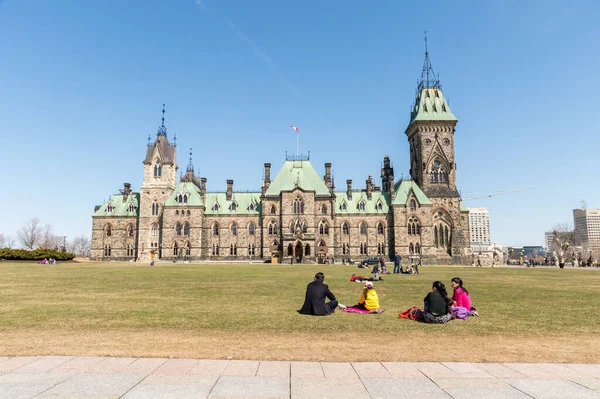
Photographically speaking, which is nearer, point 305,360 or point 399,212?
point 305,360

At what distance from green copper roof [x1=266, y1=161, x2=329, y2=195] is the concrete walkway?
2540 inches

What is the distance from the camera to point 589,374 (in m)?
7.33

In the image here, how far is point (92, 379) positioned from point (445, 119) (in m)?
77.2

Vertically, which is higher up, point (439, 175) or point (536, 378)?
point (439, 175)

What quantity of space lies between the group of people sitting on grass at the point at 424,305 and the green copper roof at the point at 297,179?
5798 cm

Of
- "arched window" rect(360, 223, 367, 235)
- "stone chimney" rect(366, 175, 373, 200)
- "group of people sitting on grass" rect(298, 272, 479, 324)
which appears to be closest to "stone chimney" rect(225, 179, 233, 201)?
"arched window" rect(360, 223, 367, 235)

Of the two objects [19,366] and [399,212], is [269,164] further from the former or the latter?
[19,366]

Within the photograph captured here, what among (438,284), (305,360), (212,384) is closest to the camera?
(212,384)

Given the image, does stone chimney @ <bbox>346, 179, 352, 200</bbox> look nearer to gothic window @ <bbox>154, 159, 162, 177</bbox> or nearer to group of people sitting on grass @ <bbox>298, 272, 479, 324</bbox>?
gothic window @ <bbox>154, 159, 162, 177</bbox>

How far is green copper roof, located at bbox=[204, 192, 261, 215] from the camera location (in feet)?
248

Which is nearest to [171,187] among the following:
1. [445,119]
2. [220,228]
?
[220,228]

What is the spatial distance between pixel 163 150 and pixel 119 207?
546 inches

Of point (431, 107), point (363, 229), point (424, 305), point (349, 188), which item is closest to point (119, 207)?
point (349, 188)

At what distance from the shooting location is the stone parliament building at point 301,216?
235 feet
